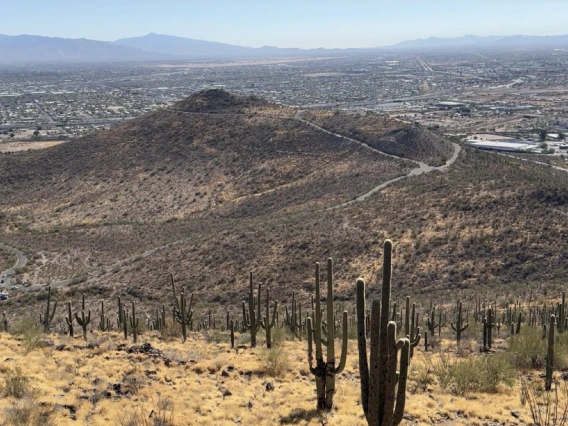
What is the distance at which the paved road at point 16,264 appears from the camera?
38.4 metres

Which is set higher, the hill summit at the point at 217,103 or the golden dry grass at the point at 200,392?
the hill summit at the point at 217,103

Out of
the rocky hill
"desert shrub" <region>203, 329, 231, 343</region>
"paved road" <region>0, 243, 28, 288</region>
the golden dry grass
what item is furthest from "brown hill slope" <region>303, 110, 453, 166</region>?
the golden dry grass

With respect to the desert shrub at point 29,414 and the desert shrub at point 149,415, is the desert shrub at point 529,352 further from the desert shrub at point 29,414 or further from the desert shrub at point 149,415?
the desert shrub at point 29,414

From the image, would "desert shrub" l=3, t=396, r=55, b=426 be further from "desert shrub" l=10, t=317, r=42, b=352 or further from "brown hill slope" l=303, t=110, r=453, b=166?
"brown hill slope" l=303, t=110, r=453, b=166

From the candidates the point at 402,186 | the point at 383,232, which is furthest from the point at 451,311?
the point at 402,186

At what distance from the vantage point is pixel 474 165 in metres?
53.8

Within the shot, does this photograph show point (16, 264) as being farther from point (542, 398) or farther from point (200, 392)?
point (542, 398)

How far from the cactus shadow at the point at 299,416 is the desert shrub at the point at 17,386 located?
5.63m

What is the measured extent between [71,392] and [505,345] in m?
12.8

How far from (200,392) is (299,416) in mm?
2745

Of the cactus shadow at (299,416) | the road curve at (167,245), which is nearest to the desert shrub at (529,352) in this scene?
the cactus shadow at (299,416)

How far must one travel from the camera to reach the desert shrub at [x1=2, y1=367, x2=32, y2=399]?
40.2 ft

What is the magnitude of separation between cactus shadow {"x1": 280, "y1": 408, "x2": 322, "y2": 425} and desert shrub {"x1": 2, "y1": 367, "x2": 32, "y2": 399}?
222 inches

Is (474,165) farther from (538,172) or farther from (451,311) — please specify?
(451,311)
